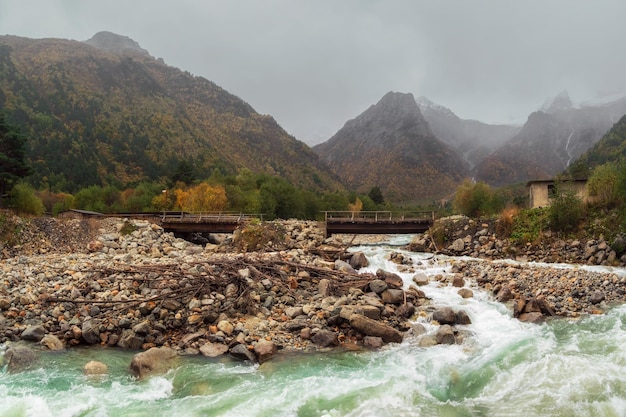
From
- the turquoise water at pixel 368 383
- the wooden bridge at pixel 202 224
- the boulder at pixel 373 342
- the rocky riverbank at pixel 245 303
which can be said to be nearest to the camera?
the turquoise water at pixel 368 383

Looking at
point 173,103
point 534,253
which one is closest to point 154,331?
point 534,253

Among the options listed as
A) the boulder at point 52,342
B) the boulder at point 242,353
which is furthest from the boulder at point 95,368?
the boulder at point 242,353

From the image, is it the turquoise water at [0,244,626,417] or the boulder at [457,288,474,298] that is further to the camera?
the boulder at [457,288,474,298]

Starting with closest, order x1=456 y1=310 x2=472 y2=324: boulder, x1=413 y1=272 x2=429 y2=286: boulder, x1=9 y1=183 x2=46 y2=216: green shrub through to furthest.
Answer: x1=456 y1=310 x2=472 y2=324: boulder, x1=413 y1=272 x2=429 y2=286: boulder, x1=9 y1=183 x2=46 y2=216: green shrub

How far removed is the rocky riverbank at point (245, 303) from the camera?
13906mm

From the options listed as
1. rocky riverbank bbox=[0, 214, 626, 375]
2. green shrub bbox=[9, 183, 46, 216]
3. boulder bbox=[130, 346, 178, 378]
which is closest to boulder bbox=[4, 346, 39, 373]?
rocky riverbank bbox=[0, 214, 626, 375]

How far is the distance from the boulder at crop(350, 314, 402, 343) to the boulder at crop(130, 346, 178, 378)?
→ 607 centimetres

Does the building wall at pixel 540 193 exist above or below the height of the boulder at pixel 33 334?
above

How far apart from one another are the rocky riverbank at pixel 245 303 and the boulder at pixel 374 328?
3 centimetres

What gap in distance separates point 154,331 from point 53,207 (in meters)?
82.3

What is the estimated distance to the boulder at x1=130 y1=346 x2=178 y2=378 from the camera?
37.9 feet

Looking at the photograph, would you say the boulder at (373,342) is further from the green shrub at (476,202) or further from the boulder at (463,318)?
the green shrub at (476,202)

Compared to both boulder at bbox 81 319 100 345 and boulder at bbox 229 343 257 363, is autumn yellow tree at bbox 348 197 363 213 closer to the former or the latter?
boulder at bbox 81 319 100 345

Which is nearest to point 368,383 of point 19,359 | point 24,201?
point 19,359
